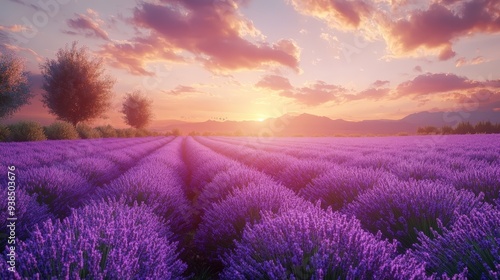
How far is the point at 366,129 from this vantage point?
468 feet

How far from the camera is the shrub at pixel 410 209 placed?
2406mm

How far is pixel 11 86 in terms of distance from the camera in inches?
851

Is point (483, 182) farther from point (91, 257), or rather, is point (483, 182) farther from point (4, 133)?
point (4, 133)

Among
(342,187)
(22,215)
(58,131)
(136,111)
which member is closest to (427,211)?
(342,187)

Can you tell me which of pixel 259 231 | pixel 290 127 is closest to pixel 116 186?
pixel 259 231

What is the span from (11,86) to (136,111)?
89.7ft

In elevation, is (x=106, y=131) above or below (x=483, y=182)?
below

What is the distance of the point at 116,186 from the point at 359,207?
3.09m

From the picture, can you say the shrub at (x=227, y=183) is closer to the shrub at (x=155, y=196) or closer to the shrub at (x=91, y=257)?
the shrub at (x=155, y=196)

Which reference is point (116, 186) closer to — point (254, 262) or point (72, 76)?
point (254, 262)

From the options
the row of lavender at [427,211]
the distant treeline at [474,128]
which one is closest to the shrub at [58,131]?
the row of lavender at [427,211]

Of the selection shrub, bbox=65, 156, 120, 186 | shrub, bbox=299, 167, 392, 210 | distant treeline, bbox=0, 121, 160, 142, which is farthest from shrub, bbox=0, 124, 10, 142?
shrub, bbox=299, 167, 392, 210

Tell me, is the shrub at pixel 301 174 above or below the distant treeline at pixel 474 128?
below

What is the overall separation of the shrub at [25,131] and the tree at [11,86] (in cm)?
491
